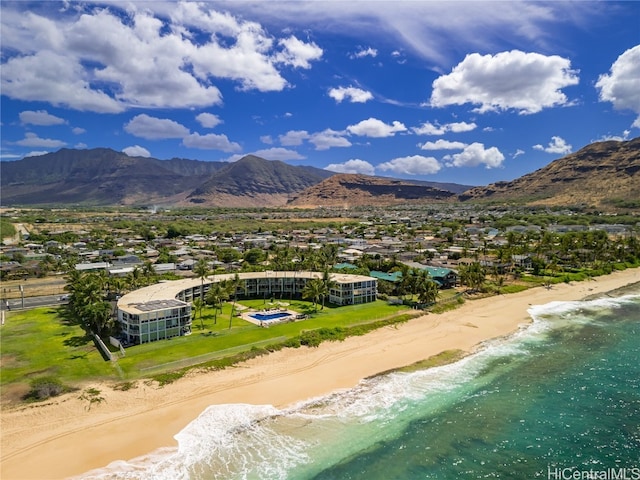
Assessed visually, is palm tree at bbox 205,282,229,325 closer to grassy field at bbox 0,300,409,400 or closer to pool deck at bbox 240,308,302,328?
grassy field at bbox 0,300,409,400

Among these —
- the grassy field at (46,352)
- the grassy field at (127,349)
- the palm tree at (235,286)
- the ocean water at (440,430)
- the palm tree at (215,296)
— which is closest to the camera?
the ocean water at (440,430)

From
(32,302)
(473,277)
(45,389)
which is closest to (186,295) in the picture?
(45,389)

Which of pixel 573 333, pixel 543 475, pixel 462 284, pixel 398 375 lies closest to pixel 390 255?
pixel 462 284

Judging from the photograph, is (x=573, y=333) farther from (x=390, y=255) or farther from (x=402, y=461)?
(x=390, y=255)

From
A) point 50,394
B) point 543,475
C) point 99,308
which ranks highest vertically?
point 99,308

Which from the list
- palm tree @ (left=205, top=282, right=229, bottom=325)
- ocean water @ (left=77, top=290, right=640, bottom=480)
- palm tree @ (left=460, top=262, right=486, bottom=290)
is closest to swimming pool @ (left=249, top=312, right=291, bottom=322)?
palm tree @ (left=205, top=282, right=229, bottom=325)

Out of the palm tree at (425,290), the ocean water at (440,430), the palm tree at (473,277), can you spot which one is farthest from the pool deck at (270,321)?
the palm tree at (473,277)

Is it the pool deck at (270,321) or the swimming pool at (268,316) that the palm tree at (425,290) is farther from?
Result: the swimming pool at (268,316)
